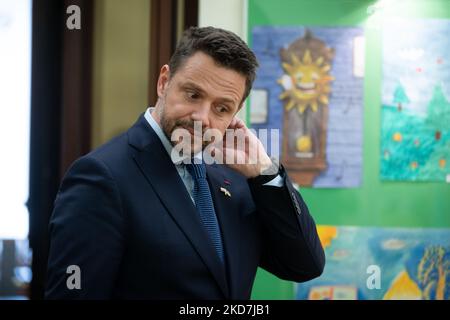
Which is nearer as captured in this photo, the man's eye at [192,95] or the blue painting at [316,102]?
the man's eye at [192,95]

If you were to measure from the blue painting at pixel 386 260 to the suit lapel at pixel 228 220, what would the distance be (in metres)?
0.88

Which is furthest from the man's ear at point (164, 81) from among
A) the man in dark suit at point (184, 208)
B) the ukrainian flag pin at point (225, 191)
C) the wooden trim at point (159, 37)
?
the wooden trim at point (159, 37)

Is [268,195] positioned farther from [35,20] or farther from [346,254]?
[35,20]

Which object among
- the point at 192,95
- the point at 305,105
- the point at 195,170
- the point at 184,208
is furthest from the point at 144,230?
the point at 305,105

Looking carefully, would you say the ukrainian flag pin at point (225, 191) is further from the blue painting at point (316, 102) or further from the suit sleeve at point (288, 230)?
the blue painting at point (316, 102)

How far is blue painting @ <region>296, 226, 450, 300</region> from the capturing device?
6.02 feet

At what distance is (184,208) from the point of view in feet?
2.97

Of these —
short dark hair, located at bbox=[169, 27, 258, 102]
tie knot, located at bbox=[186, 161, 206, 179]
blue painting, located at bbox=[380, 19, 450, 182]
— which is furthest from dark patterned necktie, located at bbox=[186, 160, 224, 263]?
blue painting, located at bbox=[380, 19, 450, 182]

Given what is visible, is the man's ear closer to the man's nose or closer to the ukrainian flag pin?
the man's nose

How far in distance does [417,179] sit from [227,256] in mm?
1163

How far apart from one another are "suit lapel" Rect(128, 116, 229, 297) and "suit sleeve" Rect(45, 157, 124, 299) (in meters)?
0.10

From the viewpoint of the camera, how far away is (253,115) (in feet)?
6.03

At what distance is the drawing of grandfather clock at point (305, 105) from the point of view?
6.01ft

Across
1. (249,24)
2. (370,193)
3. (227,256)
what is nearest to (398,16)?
(249,24)
